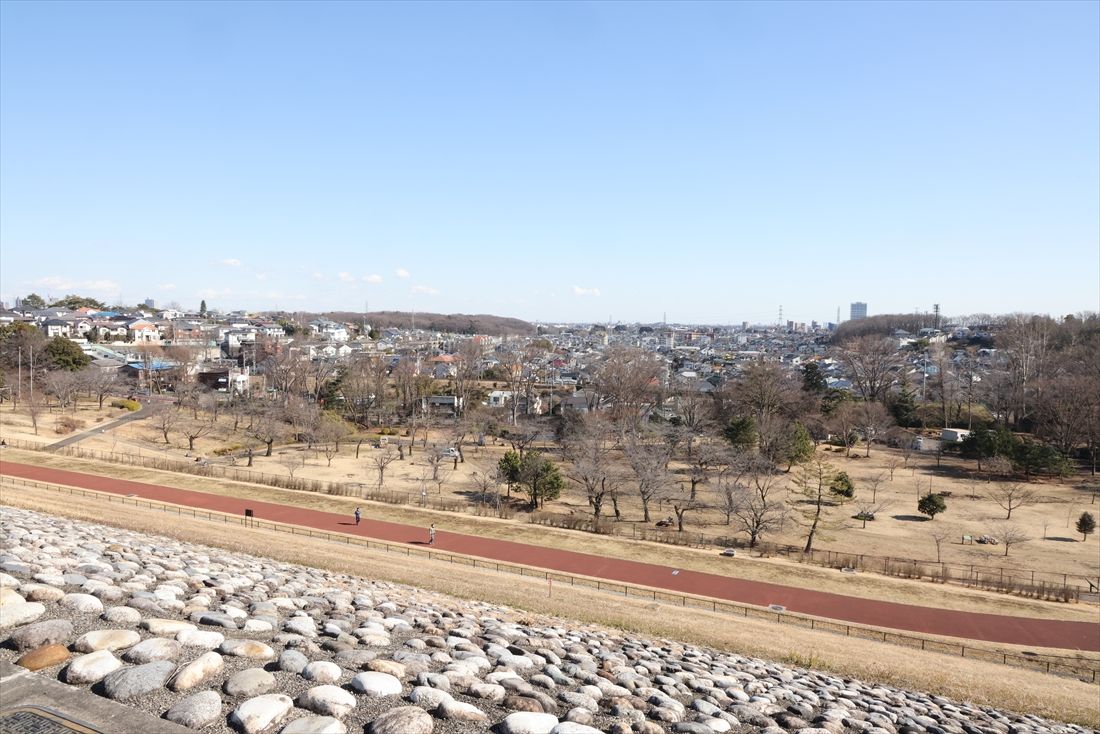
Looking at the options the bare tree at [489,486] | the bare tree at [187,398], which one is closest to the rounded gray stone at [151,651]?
the bare tree at [489,486]

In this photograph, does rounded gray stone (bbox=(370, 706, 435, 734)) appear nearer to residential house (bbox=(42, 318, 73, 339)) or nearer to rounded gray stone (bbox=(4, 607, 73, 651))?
rounded gray stone (bbox=(4, 607, 73, 651))

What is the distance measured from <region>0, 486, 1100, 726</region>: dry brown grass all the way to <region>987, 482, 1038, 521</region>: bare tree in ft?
76.2

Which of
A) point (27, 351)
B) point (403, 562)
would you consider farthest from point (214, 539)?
point (27, 351)

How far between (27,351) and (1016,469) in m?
81.0

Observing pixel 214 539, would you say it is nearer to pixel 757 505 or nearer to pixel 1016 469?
pixel 757 505

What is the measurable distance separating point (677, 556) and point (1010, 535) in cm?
1655

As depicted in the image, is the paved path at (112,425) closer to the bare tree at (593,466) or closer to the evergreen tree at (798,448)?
the bare tree at (593,466)

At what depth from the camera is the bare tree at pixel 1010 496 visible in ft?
116

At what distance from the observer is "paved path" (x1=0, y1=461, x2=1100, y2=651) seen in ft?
63.0

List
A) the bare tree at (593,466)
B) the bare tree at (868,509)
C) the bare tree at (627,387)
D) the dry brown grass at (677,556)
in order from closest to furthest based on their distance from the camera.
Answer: the dry brown grass at (677,556) → the bare tree at (593,466) → the bare tree at (868,509) → the bare tree at (627,387)

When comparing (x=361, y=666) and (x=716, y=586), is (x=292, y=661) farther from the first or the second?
(x=716, y=586)

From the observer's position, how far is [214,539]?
20953mm

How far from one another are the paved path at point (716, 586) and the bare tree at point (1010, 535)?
894 cm

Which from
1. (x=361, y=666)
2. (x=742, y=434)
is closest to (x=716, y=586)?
(x=361, y=666)
